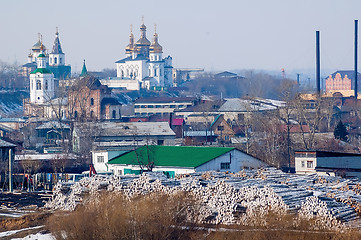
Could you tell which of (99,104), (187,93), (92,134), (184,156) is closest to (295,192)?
(184,156)

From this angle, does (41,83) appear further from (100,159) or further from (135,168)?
(135,168)

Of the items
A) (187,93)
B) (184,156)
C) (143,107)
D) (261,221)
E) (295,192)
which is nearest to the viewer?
(261,221)

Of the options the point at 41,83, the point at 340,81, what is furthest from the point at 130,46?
the point at 41,83

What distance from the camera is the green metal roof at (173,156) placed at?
90.3ft

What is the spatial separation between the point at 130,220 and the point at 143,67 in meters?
103

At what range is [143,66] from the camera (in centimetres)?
11888

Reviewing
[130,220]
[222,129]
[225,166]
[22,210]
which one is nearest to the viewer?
[130,220]

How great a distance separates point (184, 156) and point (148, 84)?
91155mm

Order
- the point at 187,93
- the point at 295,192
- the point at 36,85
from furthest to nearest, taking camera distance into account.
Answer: the point at 187,93
the point at 36,85
the point at 295,192

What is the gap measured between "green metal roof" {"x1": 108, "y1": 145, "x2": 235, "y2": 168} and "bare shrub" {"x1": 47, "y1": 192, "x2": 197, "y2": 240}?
358 inches

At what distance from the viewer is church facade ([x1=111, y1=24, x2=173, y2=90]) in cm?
11800

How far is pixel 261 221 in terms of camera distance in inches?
657

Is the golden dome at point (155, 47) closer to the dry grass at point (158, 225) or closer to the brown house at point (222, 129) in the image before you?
the brown house at point (222, 129)

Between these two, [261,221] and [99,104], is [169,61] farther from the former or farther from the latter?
[261,221]
